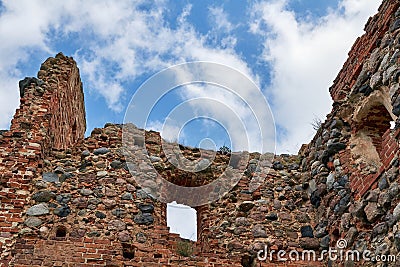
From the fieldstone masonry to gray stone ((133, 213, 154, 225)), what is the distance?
14 mm

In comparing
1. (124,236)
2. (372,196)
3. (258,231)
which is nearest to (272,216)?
(258,231)

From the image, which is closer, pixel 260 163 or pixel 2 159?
pixel 2 159

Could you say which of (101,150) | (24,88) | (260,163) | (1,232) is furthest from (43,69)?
(260,163)

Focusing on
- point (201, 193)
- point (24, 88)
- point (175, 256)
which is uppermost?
point (24, 88)

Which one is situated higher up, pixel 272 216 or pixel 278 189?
pixel 278 189

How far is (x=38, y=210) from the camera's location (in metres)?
6.70

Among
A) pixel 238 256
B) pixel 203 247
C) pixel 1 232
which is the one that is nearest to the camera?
pixel 1 232

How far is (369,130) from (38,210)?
463 centimetres

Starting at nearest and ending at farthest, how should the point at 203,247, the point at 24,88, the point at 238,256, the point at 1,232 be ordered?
1. the point at 1,232
2. the point at 238,256
3. the point at 203,247
4. the point at 24,88

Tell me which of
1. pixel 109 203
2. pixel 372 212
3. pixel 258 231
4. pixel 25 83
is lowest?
pixel 258 231

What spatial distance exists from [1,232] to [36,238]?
0.43m

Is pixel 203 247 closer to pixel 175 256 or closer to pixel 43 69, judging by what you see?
pixel 175 256

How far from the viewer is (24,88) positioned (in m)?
7.96

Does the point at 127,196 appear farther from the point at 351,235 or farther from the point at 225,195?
the point at 351,235
